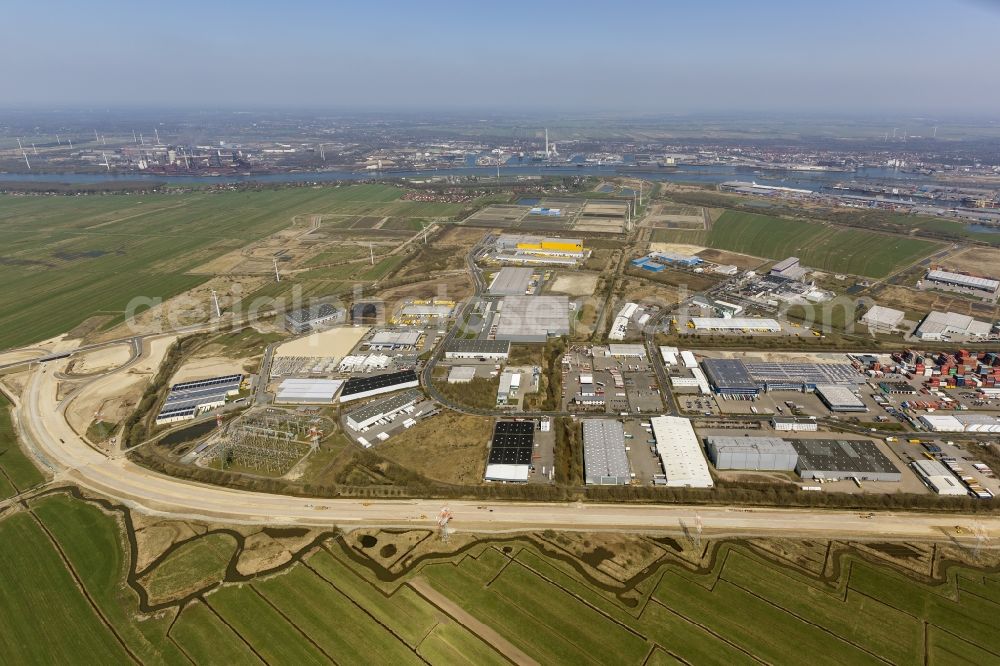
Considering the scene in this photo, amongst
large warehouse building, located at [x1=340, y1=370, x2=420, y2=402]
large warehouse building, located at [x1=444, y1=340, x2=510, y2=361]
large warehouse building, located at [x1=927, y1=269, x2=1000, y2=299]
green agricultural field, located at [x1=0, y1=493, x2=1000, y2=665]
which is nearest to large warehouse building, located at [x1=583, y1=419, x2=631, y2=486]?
green agricultural field, located at [x1=0, y1=493, x2=1000, y2=665]

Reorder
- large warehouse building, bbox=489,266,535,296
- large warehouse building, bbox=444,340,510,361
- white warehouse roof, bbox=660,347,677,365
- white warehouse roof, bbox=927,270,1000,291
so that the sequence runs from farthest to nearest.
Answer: large warehouse building, bbox=489,266,535,296 → white warehouse roof, bbox=927,270,1000,291 → large warehouse building, bbox=444,340,510,361 → white warehouse roof, bbox=660,347,677,365

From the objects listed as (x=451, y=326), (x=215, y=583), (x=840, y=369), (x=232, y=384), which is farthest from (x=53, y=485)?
(x=840, y=369)

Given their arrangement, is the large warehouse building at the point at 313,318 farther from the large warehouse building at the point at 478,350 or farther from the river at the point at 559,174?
the river at the point at 559,174

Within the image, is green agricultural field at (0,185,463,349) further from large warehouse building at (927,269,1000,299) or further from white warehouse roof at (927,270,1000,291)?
large warehouse building at (927,269,1000,299)

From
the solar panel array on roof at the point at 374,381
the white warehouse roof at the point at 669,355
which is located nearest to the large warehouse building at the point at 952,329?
the white warehouse roof at the point at 669,355

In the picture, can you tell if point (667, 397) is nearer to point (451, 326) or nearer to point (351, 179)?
point (451, 326)

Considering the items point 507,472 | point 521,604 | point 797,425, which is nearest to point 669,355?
point 797,425

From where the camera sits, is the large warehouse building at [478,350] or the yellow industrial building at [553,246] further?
the yellow industrial building at [553,246]
